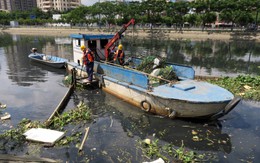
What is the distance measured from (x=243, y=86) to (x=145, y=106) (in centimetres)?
614

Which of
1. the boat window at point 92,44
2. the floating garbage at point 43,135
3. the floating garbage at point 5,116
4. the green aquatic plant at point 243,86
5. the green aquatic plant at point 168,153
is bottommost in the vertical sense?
the green aquatic plant at point 168,153

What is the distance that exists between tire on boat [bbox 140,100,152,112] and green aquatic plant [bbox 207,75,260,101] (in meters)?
4.94

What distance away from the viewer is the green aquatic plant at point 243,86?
35.2ft

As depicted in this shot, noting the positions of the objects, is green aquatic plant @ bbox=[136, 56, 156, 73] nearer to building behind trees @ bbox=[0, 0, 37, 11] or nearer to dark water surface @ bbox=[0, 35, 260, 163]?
dark water surface @ bbox=[0, 35, 260, 163]

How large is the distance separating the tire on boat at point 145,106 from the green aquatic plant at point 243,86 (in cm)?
494

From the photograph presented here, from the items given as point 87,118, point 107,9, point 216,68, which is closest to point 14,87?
point 87,118

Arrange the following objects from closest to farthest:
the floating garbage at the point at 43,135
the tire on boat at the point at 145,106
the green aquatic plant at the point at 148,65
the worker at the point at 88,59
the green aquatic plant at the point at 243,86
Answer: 1. the floating garbage at the point at 43,135
2. the tire on boat at the point at 145,106
3. the green aquatic plant at the point at 243,86
4. the green aquatic plant at the point at 148,65
5. the worker at the point at 88,59

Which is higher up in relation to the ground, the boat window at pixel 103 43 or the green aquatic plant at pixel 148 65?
the boat window at pixel 103 43

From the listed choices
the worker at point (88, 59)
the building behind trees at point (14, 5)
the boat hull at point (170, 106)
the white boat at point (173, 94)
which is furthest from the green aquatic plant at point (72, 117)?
the building behind trees at point (14, 5)

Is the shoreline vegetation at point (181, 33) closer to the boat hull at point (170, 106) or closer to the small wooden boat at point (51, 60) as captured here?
the small wooden boat at point (51, 60)

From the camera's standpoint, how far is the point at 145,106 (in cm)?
922

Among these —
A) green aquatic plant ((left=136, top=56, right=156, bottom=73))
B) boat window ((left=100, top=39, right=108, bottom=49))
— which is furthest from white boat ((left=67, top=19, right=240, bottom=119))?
boat window ((left=100, top=39, right=108, bottom=49))

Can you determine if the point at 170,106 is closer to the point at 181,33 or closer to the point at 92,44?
the point at 92,44

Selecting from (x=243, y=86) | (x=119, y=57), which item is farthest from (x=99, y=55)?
(x=243, y=86)
